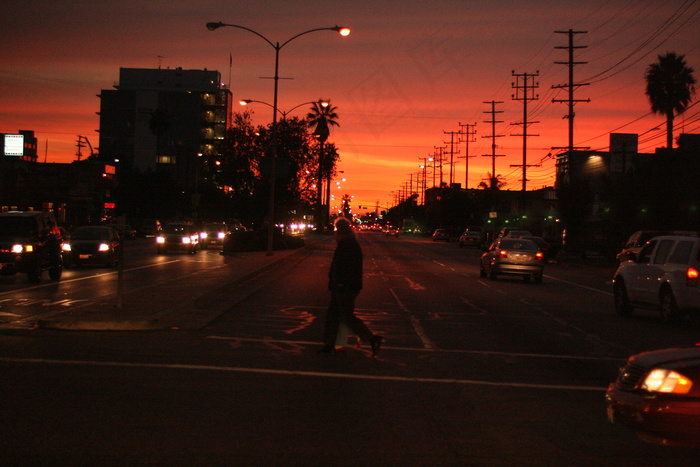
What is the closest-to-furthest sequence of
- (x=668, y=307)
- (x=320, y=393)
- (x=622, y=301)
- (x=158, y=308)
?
(x=320, y=393) < (x=158, y=308) < (x=668, y=307) < (x=622, y=301)

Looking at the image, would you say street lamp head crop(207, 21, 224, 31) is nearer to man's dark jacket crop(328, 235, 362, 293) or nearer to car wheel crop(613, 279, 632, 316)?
car wheel crop(613, 279, 632, 316)

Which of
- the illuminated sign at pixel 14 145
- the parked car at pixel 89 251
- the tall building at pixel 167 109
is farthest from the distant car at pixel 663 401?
the tall building at pixel 167 109

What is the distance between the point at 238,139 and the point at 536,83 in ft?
90.6

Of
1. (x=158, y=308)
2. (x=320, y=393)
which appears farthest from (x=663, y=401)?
(x=158, y=308)

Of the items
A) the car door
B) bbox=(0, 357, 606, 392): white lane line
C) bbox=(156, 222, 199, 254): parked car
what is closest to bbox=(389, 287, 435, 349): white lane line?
bbox=(0, 357, 606, 392): white lane line

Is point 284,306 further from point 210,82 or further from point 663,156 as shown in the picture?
point 210,82

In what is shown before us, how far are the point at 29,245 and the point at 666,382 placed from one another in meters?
21.8

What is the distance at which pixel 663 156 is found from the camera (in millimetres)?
41469

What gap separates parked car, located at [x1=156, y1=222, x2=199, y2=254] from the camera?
151 ft

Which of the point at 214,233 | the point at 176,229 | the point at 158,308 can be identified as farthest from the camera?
the point at 214,233

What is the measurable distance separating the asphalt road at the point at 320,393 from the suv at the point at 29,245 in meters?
9.34

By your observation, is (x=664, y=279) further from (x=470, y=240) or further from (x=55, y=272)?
(x=470, y=240)

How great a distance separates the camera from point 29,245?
79.2ft

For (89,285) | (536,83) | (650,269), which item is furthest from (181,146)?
(650,269)
